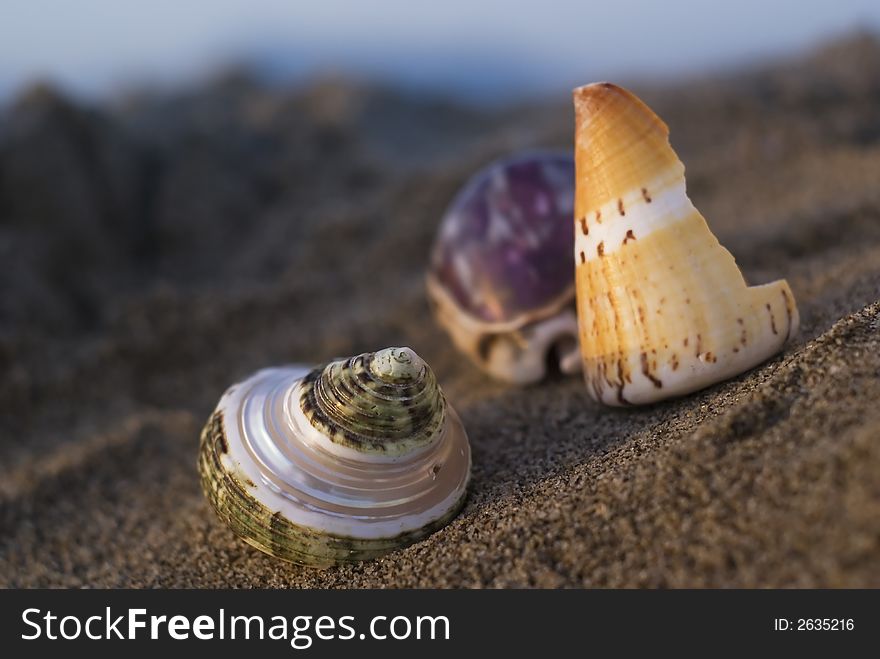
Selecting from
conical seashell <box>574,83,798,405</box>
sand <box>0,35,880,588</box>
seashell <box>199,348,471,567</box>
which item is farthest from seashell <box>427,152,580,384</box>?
seashell <box>199,348,471,567</box>

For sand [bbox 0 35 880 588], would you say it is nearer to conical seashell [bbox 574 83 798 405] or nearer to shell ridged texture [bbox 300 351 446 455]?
conical seashell [bbox 574 83 798 405]

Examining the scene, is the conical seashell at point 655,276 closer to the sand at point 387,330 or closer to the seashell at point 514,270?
the sand at point 387,330

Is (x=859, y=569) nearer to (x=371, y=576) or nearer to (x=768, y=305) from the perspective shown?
(x=768, y=305)

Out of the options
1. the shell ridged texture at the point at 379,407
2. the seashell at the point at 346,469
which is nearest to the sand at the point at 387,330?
the seashell at the point at 346,469

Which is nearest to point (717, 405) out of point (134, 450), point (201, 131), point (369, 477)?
point (369, 477)

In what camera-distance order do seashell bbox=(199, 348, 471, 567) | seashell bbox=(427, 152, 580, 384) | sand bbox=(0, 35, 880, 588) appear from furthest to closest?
→ seashell bbox=(427, 152, 580, 384) < seashell bbox=(199, 348, 471, 567) < sand bbox=(0, 35, 880, 588)

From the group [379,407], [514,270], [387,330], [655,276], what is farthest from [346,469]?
[387,330]
